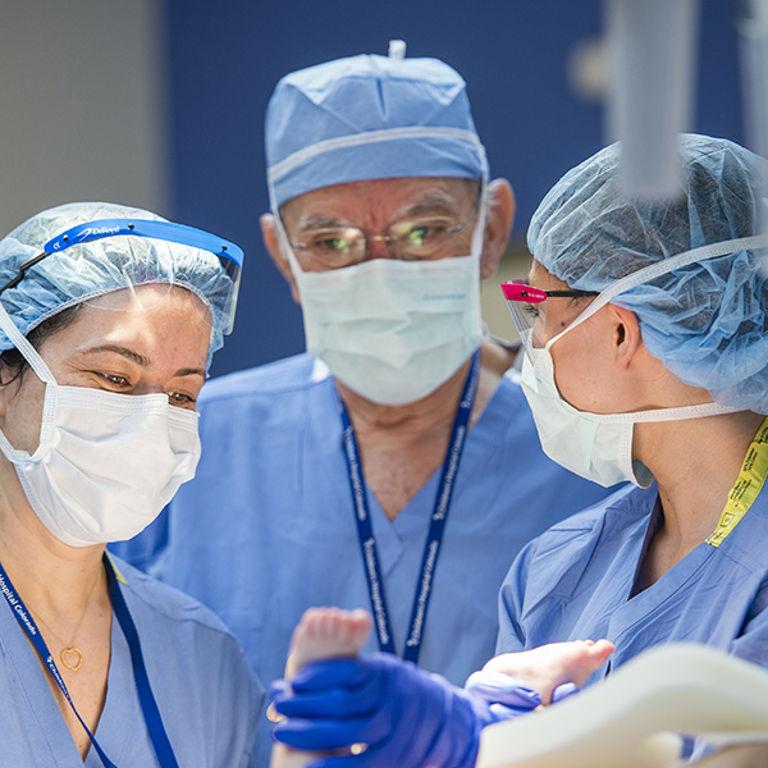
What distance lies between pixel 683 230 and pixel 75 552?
1.12 metres

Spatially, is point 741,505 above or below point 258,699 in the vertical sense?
above

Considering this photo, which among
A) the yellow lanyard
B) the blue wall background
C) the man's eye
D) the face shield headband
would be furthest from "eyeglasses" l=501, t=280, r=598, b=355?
the blue wall background

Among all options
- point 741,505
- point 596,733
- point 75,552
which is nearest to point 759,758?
point 596,733

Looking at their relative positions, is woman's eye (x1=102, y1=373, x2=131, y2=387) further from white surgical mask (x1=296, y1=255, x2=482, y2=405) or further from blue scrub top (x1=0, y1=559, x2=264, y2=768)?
white surgical mask (x1=296, y1=255, x2=482, y2=405)

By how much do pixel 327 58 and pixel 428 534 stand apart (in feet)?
7.95

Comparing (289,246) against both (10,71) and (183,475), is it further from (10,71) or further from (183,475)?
(10,71)

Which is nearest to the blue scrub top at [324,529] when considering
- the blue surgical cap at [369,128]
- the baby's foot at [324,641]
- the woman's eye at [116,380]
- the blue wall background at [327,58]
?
the blue surgical cap at [369,128]

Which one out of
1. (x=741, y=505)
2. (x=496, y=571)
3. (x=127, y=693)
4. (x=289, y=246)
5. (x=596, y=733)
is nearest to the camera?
(x=596, y=733)

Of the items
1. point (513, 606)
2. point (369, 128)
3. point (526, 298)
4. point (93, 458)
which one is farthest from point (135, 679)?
point (369, 128)

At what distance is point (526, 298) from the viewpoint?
178 cm

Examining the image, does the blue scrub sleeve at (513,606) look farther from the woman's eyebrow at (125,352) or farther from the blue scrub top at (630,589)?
the woman's eyebrow at (125,352)

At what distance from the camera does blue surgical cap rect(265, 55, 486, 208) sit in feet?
7.70

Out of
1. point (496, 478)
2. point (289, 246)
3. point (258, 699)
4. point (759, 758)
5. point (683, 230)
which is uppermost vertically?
point (683, 230)

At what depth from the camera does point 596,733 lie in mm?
1010
